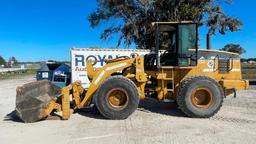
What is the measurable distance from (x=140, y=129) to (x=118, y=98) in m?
1.71

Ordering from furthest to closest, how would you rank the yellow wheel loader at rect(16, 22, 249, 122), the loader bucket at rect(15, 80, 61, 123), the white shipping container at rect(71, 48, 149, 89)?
the white shipping container at rect(71, 48, 149, 89), the yellow wheel loader at rect(16, 22, 249, 122), the loader bucket at rect(15, 80, 61, 123)

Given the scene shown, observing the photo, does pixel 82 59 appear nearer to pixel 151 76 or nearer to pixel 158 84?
pixel 151 76

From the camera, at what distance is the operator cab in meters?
10.2

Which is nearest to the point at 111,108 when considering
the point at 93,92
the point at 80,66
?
the point at 93,92

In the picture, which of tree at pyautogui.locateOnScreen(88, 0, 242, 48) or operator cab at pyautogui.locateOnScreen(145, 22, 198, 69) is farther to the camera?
tree at pyautogui.locateOnScreen(88, 0, 242, 48)

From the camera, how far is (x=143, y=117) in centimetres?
1002

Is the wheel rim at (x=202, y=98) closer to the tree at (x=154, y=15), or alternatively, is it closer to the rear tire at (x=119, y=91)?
the rear tire at (x=119, y=91)

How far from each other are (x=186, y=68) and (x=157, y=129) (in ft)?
8.15

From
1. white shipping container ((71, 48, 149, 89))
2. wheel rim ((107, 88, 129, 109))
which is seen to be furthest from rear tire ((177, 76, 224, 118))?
white shipping container ((71, 48, 149, 89))

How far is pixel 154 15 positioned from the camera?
91.3ft

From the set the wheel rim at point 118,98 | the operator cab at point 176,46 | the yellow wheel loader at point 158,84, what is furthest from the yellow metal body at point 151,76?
the wheel rim at point 118,98

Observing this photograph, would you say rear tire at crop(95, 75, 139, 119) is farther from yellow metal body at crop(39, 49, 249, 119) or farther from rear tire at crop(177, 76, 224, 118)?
rear tire at crop(177, 76, 224, 118)

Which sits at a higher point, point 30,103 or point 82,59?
point 82,59

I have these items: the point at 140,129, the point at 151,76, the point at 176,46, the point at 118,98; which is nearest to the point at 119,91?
the point at 118,98
